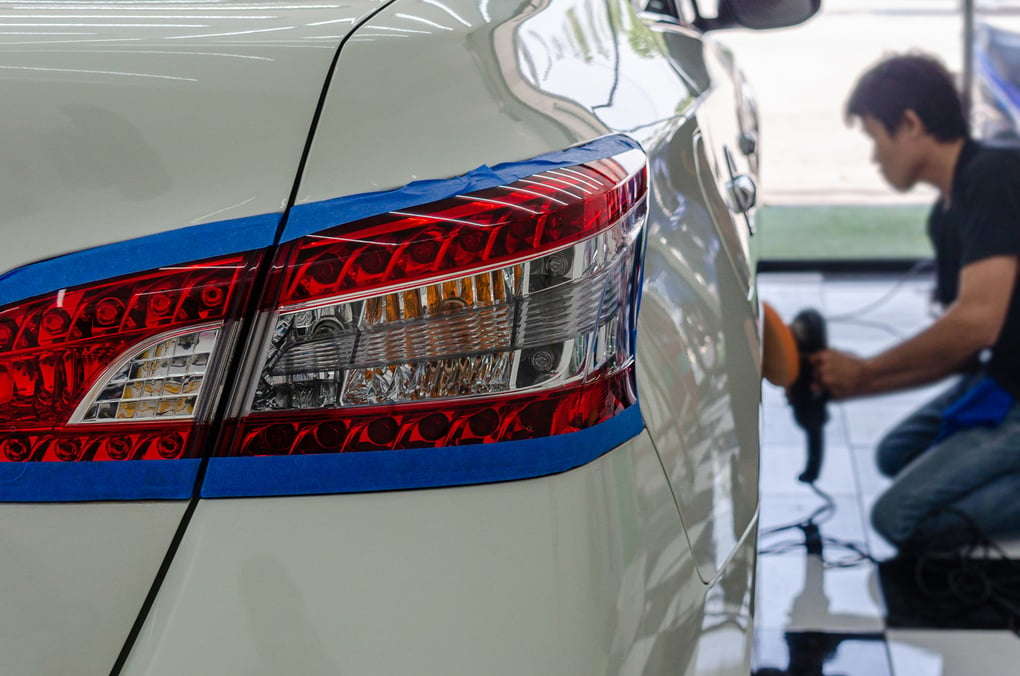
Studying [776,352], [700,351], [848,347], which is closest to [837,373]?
[776,352]

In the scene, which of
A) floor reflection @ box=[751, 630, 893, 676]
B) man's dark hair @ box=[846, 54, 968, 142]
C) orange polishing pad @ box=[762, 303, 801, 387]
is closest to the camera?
orange polishing pad @ box=[762, 303, 801, 387]

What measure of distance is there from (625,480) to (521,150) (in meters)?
0.23

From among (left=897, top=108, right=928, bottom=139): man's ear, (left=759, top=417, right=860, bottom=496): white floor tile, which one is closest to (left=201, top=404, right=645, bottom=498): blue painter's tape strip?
(left=759, top=417, right=860, bottom=496): white floor tile

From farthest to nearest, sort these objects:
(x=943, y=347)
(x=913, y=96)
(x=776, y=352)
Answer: (x=913, y=96), (x=943, y=347), (x=776, y=352)

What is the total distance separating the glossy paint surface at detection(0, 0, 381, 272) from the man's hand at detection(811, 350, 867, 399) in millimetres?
2108

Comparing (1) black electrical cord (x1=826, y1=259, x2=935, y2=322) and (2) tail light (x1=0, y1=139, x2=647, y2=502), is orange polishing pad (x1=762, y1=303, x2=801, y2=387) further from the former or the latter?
(1) black electrical cord (x1=826, y1=259, x2=935, y2=322)

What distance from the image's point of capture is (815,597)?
2.24 m

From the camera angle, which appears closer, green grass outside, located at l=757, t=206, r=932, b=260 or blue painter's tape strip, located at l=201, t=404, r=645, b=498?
blue painter's tape strip, located at l=201, t=404, r=645, b=498

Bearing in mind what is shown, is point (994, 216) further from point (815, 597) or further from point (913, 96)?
point (815, 597)

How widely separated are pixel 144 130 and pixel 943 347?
A: 2322 mm

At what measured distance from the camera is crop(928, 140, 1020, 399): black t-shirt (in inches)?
94.7

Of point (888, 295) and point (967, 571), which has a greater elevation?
point (967, 571)

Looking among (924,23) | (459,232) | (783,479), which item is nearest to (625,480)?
(459,232)

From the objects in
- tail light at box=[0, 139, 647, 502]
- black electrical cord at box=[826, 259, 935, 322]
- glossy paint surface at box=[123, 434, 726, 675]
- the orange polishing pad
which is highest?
tail light at box=[0, 139, 647, 502]
